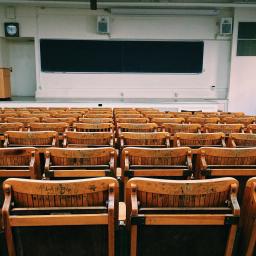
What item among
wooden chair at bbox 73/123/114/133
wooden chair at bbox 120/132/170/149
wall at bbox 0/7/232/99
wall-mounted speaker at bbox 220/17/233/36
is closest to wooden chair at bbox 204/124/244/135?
wooden chair at bbox 120/132/170/149

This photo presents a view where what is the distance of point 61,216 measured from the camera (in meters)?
1.38

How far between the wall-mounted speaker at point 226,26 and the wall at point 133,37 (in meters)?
0.22

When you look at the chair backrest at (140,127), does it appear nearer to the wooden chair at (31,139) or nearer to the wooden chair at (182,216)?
the wooden chair at (31,139)

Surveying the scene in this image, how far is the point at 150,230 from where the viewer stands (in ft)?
4.91

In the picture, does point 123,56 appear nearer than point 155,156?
No

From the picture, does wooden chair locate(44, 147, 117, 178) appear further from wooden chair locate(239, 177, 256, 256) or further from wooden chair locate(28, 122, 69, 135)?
wooden chair locate(28, 122, 69, 135)

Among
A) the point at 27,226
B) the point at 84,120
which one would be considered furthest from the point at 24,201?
the point at 84,120

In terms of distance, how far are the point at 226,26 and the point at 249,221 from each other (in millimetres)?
9980

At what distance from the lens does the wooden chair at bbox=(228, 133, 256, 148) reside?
3.00 meters

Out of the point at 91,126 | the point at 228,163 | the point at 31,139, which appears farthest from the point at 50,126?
the point at 228,163

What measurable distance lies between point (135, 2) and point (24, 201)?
9532mm

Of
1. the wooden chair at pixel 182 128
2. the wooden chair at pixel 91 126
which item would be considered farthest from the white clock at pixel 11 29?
the wooden chair at pixel 182 128

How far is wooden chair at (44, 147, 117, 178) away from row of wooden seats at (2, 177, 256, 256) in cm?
57

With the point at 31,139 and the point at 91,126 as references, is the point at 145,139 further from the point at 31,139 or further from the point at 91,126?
the point at 31,139
